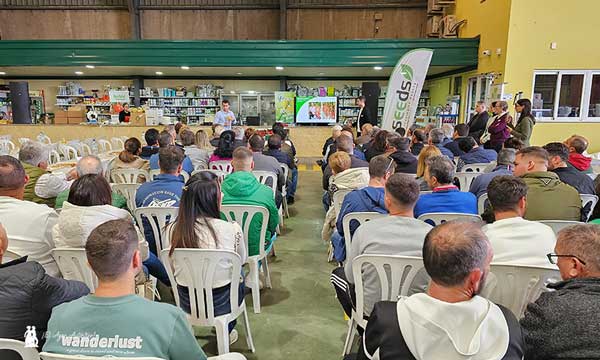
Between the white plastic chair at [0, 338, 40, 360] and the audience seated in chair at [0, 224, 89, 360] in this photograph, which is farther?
the audience seated in chair at [0, 224, 89, 360]

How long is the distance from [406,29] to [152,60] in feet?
25.8

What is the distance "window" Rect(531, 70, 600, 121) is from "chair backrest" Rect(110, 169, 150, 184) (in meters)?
7.72

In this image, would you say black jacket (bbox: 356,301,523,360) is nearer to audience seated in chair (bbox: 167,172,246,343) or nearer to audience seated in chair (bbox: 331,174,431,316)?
audience seated in chair (bbox: 331,174,431,316)

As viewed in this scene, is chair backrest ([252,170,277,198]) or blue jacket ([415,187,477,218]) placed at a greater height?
blue jacket ([415,187,477,218])

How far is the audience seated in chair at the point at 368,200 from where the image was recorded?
280cm

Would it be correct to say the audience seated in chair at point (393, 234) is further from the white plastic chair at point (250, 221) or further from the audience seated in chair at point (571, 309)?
the white plastic chair at point (250, 221)

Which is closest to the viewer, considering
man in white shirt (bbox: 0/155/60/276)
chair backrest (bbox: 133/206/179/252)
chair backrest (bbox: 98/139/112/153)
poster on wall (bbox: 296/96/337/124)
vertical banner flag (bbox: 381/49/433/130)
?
man in white shirt (bbox: 0/155/60/276)

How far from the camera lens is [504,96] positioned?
8.18 meters

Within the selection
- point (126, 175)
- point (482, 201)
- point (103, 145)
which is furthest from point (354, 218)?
point (103, 145)

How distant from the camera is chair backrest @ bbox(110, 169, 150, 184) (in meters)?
4.66

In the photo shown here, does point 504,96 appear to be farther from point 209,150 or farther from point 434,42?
point 209,150

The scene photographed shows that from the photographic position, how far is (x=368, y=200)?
9.23ft

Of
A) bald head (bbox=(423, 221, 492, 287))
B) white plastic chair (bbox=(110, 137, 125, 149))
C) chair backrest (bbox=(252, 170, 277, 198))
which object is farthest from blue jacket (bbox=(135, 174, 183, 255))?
white plastic chair (bbox=(110, 137, 125, 149))

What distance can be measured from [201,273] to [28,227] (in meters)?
0.95
